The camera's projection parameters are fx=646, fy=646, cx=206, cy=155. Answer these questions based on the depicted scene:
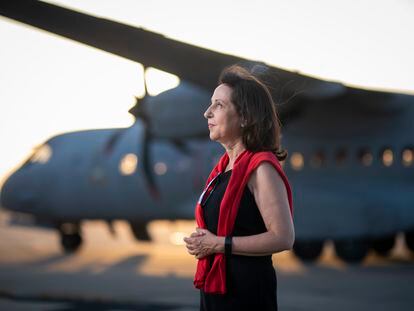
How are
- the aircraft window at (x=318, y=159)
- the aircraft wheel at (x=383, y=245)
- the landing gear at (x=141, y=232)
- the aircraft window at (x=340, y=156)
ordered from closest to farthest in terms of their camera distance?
1. the aircraft window at (x=340, y=156)
2. the aircraft window at (x=318, y=159)
3. the aircraft wheel at (x=383, y=245)
4. the landing gear at (x=141, y=232)

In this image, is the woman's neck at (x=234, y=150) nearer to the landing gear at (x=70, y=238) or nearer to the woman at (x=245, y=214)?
the woman at (x=245, y=214)

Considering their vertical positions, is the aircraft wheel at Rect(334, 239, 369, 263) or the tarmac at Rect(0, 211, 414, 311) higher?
the aircraft wheel at Rect(334, 239, 369, 263)

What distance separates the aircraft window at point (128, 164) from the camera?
52.0ft

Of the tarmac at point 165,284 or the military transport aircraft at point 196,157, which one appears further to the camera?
the military transport aircraft at point 196,157

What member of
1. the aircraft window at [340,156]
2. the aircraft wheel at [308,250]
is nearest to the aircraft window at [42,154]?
the aircraft wheel at [308,250]

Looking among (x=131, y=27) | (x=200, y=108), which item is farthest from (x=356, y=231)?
(x=131, y=27)

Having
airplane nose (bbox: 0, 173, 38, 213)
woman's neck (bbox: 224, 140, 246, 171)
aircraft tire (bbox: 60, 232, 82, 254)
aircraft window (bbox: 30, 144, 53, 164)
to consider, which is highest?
aircraft window (bbox: 30, 144, 53, 164)

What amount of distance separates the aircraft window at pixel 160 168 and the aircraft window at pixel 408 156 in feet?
18.3

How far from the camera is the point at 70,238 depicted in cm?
1806

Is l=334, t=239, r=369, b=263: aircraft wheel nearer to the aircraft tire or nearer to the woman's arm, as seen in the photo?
the aircraft tire

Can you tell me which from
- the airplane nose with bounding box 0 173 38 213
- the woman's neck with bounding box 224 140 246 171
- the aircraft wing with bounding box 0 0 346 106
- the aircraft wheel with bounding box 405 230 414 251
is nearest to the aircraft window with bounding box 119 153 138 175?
the airplane nose with bounding box 0 173 38 213

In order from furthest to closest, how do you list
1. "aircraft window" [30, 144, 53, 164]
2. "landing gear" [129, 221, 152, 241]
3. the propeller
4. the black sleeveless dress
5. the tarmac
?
"landing gear" [129, 221, 152, 241], "aircraft window" [30, 144, 53, 164], the propeller, the tarmac, the black sleeveless dress

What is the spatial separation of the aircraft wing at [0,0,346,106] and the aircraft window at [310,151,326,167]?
3491mm

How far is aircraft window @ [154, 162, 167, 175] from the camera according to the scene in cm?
1554
